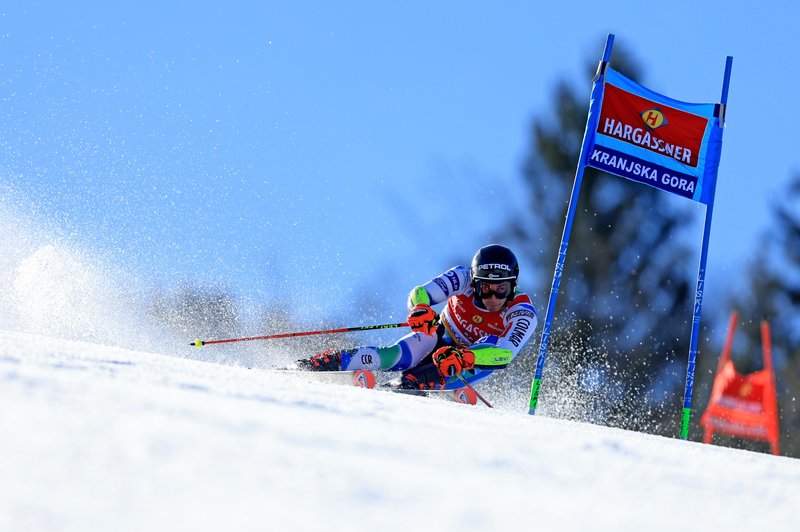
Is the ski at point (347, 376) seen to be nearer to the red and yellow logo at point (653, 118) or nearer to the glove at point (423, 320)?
the glove at point (423, 320)

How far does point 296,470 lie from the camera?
208 centimetres

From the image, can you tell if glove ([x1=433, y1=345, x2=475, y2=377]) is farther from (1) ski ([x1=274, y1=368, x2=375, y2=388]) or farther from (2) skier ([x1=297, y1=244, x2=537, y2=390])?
(1) ski ([x1=274, y1=368, x2=375, y2=388])

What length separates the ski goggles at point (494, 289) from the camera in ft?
26.9

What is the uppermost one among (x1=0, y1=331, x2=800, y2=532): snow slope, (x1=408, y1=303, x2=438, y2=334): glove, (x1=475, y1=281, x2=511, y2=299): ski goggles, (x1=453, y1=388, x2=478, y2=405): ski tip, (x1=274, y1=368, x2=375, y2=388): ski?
(x1=475, y1=281, x2=511, y2=299): ski goggles

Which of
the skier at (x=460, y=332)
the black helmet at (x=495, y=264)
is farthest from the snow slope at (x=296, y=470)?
the black helmet at (x=495, y=264)

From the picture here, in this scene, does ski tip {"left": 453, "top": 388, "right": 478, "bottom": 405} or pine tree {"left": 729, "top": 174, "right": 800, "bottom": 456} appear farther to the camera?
pine tree {"left": 729, "top": 174, "right": 800, "bottom": 456}

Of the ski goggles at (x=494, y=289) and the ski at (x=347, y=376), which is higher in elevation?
the ski goggles at (x=494, y=289)

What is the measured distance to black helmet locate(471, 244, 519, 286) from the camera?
809 centimetres

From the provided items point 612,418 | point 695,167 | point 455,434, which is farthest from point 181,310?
point 455,434

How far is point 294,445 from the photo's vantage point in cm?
234

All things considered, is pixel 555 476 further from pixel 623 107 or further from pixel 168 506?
pixel 623 107

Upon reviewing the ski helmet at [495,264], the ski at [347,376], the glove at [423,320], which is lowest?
→ the ski at [347,376]

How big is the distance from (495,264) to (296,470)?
19.9 feet

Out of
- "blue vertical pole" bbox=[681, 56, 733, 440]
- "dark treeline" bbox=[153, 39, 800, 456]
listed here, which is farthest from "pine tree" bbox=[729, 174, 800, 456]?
"blue vertical pole" bbox=[681, 56, 733, 440]
